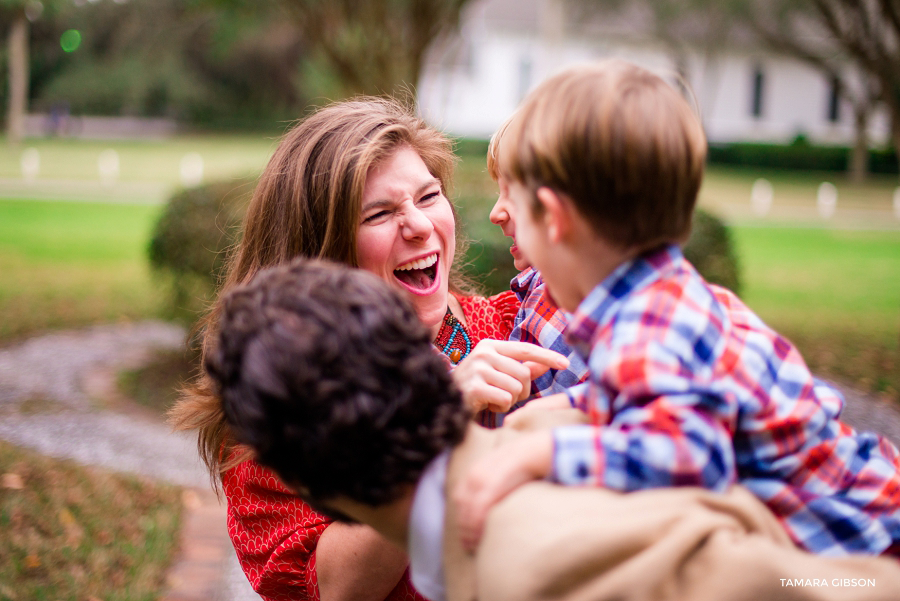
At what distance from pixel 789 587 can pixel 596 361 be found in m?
0.43

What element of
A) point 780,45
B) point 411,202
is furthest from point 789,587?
point 780,45

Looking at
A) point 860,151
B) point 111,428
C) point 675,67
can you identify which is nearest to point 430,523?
point 111,428

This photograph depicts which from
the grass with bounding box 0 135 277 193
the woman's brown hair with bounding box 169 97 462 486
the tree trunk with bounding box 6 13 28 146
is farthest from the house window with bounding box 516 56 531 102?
the woman's brown hair with bounding box 169 97 462 486

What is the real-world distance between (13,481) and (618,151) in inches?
215

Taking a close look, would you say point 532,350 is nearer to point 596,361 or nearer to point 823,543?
point 596,361

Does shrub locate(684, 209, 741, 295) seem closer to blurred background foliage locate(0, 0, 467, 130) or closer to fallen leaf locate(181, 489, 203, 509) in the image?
fallen leaf locate(181, 489, 203, 509)

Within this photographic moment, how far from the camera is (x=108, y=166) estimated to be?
3131cm

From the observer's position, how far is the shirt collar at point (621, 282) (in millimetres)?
1302

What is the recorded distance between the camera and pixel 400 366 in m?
1.18

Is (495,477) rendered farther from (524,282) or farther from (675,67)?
(675,67)

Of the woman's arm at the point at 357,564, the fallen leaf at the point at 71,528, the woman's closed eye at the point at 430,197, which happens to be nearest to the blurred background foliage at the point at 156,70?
the fallen leaf at the point at 71,528

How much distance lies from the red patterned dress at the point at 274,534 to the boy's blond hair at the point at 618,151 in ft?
3.53

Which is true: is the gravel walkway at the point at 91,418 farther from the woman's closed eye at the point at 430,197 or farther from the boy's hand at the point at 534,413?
Answer: the boy's hand at the point at 534,413

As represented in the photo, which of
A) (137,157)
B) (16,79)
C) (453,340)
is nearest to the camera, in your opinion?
(453,340)
